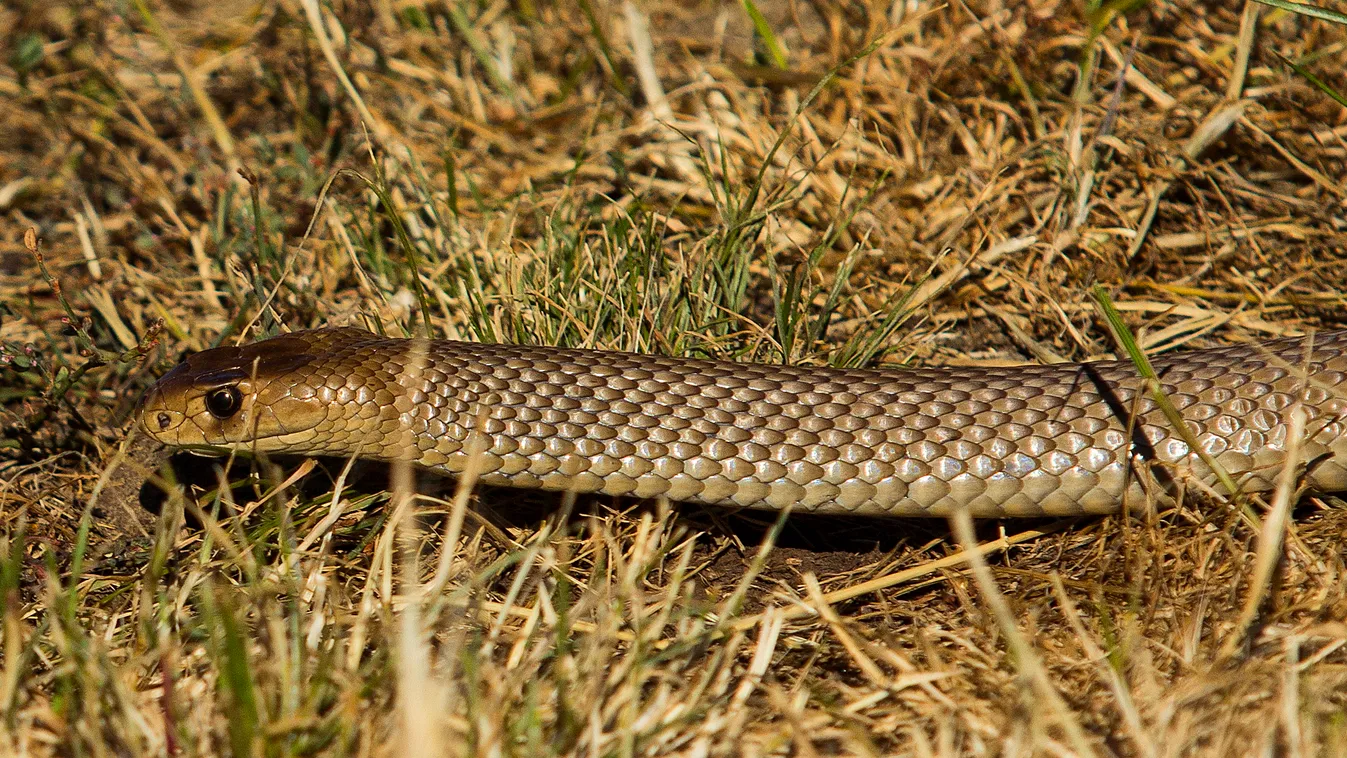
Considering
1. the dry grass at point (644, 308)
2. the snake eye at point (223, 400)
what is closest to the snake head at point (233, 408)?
the snake eye at point (223, 400)

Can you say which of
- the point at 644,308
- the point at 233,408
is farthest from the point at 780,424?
the point at 233,408

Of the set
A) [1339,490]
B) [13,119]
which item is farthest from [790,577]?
[13,119]

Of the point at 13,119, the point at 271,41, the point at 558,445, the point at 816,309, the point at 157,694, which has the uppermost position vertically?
the point at 271,41

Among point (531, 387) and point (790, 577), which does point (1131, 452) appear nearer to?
point (790, 577)

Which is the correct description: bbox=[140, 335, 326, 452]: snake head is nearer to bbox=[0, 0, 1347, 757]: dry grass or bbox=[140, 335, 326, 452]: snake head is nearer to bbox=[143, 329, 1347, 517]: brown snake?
bbox=[143, 329, 1347, 517]: brown snake

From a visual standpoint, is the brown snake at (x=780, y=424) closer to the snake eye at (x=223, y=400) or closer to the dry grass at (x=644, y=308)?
the snake eye at (x=223, y=400)

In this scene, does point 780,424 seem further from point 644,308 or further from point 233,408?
point 233,408
